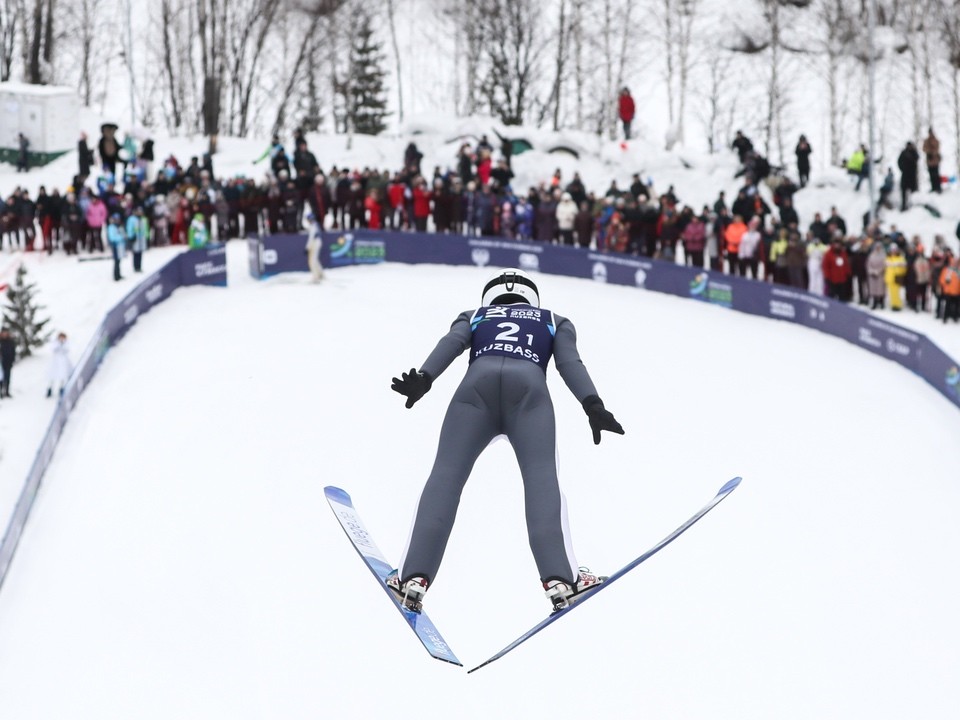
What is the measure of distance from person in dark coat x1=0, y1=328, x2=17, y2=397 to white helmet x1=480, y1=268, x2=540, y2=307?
11.0 meters

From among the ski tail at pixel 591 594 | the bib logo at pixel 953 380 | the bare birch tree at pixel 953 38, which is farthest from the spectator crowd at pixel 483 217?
the ski tail at pixel 591 594

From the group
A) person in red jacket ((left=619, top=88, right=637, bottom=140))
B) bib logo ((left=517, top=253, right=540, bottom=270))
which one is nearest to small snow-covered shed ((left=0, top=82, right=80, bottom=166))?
bib logo ((left=517, top=253, right=540, bottom=270))

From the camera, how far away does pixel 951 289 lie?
64.6 feet

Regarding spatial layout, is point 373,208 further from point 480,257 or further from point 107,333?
point 107,333

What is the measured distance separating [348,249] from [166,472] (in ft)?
A: 34.1

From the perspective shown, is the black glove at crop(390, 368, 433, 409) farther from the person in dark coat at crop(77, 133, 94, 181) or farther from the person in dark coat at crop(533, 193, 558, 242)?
the person in dark coat at crop(77, 133, 94, 181)

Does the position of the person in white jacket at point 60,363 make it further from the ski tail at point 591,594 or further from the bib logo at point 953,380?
the bib logo at point 953,380

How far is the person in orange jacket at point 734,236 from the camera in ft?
72.6

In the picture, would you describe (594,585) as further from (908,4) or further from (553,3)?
(908,4)

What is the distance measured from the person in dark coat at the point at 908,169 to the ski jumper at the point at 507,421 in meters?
18.2

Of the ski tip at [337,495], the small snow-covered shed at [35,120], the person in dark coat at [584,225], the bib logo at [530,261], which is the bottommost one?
the bib logo at [530,261]

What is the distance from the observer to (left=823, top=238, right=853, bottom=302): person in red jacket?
2070 centimetres

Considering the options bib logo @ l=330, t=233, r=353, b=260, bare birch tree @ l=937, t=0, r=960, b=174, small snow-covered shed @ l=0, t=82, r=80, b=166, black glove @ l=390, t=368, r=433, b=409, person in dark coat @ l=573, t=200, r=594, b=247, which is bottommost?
bib logo @ l=330, t=233, r=353, b=260

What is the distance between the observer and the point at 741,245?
22.0 meters
